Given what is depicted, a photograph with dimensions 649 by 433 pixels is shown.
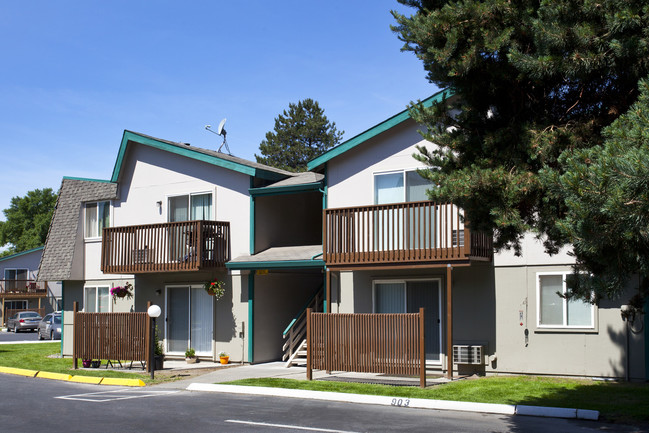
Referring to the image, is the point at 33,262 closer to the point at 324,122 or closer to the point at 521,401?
the point at 324,122

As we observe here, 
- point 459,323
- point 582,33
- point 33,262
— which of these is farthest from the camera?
point 33,262

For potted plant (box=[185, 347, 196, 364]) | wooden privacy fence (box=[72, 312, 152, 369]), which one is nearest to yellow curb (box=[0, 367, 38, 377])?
wooden privacy fence (box=[72, 312, 152, 369])

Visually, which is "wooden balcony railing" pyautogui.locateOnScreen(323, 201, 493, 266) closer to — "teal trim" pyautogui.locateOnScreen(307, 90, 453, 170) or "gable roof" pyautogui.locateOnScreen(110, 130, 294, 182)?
"teal trim" pyautogui.locateOnScreen(307, 90, 453, 170)

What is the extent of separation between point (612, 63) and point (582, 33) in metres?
0.49

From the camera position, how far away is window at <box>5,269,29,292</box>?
185ft

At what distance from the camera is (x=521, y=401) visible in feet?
42.0

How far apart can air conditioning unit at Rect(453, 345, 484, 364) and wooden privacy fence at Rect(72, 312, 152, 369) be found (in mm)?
7364

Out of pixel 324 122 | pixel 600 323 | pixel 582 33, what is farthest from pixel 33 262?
pixel 582 33

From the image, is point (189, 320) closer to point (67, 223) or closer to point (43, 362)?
point (43, 362)

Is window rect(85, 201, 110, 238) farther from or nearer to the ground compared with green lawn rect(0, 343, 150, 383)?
farther from the ground

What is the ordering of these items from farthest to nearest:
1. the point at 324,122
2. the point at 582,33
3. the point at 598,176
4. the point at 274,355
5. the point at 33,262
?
the point at 324,122, the point at 33,262, the point at 274,355, the point at 582,33, the point at 598,176

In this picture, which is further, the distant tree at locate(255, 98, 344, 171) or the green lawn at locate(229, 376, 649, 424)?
the distant tree at locate(255, 98, 344, 171)

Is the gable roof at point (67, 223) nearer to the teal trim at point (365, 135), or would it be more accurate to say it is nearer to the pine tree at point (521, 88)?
the teal trim at point (365, 135)

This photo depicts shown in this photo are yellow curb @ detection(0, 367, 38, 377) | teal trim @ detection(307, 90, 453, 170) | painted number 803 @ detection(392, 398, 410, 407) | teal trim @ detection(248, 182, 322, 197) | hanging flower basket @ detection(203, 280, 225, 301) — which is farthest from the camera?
hanging flower basket @ detection(203, 280, 225, 301)
